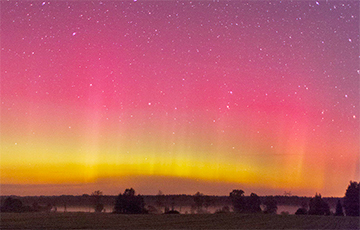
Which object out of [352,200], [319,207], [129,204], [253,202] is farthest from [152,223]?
[253,202]

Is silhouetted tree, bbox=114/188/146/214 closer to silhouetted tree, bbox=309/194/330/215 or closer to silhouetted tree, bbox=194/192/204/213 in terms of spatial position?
silhouetted tree, bbox=309/194/330/215

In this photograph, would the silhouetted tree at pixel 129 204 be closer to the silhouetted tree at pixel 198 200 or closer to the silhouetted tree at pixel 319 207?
the silhouetted tree at pixel 319 207

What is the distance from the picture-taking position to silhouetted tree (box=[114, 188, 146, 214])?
85750mm

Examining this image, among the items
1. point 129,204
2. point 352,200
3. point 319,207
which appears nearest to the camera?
point 352,200

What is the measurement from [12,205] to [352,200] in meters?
80.0

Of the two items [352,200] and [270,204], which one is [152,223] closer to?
[352,200]

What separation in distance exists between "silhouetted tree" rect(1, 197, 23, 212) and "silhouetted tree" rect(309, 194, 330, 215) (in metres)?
71.3

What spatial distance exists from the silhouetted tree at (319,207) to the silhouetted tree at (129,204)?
42.4 m

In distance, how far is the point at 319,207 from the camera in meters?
94.3

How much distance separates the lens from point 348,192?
88.1 metres

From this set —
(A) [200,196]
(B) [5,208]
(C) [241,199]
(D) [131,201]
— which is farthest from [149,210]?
(A) [200,196]

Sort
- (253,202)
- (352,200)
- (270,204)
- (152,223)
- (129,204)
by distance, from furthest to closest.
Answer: (270,204)
(253,202)
(129,204)
(352,200)
(152,223)

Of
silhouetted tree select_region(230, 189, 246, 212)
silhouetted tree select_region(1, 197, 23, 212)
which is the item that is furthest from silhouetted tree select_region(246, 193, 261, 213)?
silhouetted tree select_region(1, 197, 23, 212)

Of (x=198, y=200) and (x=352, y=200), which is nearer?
(x=352, y=200)
